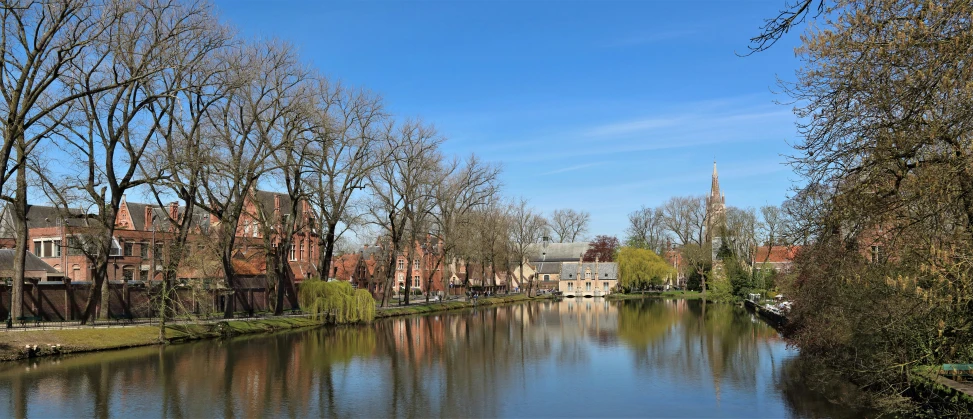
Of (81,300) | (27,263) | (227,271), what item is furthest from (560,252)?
(81,300)

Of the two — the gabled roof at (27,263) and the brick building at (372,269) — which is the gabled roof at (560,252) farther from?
the gabled roof at (27,263)

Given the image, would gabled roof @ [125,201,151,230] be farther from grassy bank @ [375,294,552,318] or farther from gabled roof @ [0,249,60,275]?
grassy bank @ [375,294,552,318]

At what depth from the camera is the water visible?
17234 mm

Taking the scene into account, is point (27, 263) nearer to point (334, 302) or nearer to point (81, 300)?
point (81, 300)

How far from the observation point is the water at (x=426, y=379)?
1723 centimetres

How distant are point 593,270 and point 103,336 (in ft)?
254

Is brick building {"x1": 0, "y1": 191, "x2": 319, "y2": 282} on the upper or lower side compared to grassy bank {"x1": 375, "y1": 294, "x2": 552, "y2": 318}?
upper

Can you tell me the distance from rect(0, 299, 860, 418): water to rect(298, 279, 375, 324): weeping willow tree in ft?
16.2

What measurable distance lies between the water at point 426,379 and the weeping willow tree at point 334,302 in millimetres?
4927

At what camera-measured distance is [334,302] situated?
135 feet

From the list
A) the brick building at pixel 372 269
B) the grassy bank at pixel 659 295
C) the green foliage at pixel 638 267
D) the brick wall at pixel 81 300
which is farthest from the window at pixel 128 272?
the green foliage at pixel 638 267

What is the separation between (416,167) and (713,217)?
50440 millimetres

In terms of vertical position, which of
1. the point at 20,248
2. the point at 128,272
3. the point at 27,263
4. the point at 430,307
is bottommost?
the point at 430,307

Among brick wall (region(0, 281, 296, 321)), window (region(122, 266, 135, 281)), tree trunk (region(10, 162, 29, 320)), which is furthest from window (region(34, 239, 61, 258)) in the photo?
tree trunk (region(10, 162, 29, 320))
